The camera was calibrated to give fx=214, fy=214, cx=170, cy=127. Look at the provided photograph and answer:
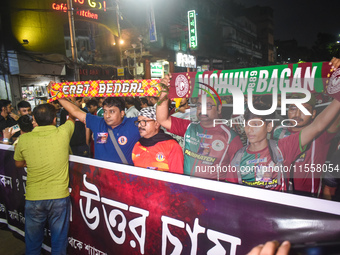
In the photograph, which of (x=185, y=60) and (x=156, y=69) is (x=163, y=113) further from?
(x=185, y=60)

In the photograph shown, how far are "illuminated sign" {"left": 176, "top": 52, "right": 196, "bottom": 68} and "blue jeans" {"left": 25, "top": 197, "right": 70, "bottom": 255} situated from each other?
21108mm

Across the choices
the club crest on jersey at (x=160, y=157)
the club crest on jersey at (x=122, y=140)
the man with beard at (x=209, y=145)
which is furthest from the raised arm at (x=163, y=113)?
the club crest on jersey at (x=122, y=140)

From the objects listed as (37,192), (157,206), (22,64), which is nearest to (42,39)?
(22,64)

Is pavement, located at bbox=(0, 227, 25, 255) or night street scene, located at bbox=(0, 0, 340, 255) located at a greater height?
night street scene, located at bbox=(0, 0, 340, 255)

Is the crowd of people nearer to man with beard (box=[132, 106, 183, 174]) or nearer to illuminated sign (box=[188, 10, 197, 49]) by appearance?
→ man with beard (box=[132, 106, 183, 174])

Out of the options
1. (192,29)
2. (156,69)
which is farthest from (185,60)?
(156,69)

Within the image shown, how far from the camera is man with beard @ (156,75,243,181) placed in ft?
7.94

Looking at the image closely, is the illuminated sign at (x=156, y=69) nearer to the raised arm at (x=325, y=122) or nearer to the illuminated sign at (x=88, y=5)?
the illuminated sign at (x=88, y=5)

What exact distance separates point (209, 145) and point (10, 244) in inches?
134

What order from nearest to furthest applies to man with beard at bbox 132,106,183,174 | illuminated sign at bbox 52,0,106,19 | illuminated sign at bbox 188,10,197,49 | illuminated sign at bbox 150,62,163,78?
man with beard at bbox 132,106,183,174
illuminated sign at bbox 52,0,106,19
illuminated sign at bbox 150,62,163,78
illuminated sign at bbox 188,10,197,49

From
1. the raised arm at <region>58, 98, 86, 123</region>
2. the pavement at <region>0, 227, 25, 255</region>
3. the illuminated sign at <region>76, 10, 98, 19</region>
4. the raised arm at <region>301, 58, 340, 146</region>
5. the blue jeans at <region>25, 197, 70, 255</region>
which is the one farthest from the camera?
the illuminated sign at <region>76, 10, 98, 19</region>

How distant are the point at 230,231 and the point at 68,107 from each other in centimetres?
296

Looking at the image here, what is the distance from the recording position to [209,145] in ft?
8.13

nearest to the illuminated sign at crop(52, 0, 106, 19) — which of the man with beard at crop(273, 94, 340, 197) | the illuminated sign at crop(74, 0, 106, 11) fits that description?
the illuminated sign at crop(74, 0, 106, 11)
